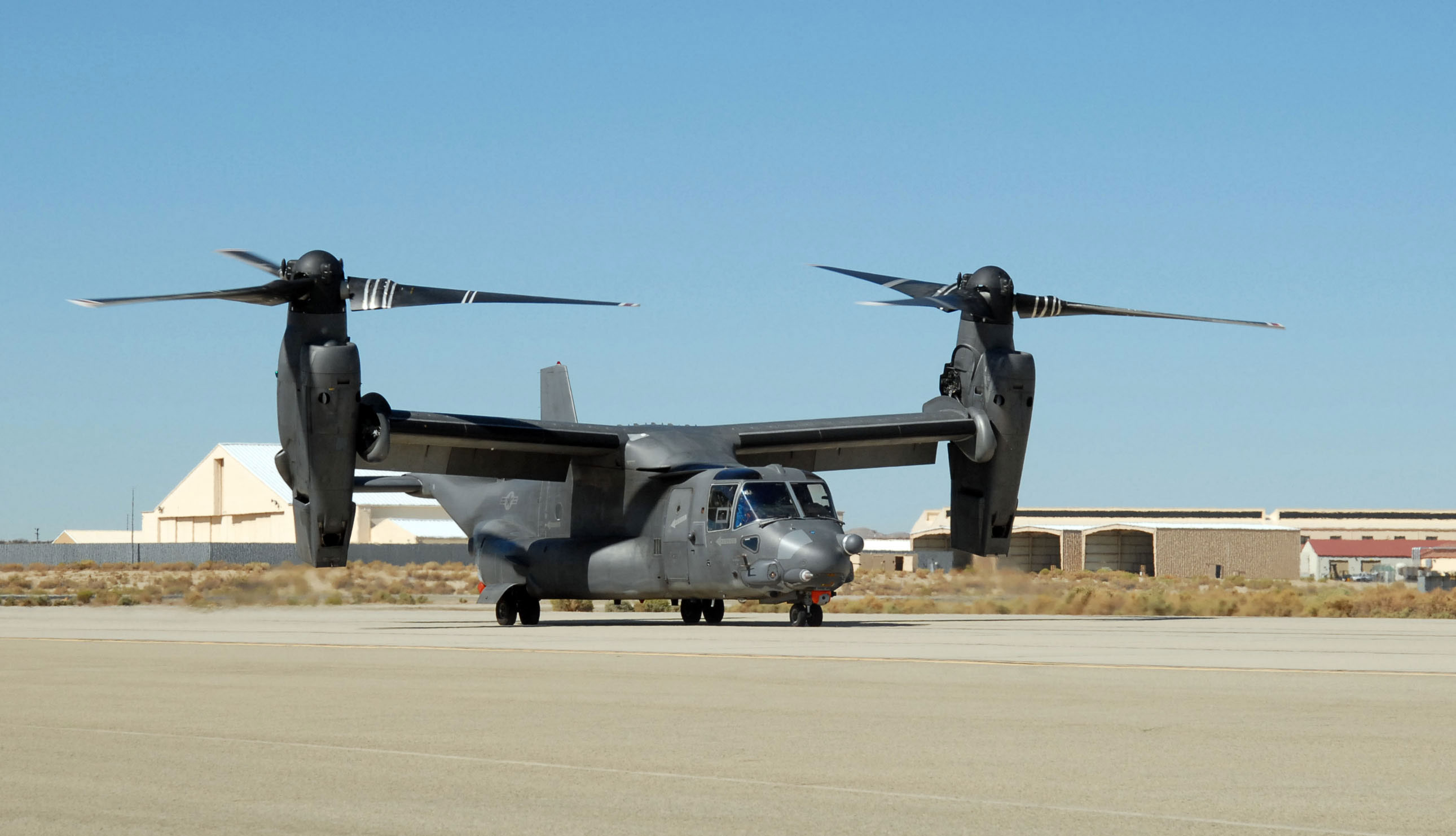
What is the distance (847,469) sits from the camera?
119 ft

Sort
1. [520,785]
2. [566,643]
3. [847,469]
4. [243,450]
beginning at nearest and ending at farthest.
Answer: [520,785]
[566,643]
[847,469]
[243,450]

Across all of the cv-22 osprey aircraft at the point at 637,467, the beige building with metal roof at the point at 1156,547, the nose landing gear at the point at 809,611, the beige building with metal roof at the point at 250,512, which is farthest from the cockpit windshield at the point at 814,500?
the beige building with metal roof at the point at 250,512

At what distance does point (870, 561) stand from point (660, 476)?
5490 centimetres

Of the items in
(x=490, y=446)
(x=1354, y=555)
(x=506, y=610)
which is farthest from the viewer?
(x=1354, y=555)

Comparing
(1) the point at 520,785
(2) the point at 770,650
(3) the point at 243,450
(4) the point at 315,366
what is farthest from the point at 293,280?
(3) the point at 243,450

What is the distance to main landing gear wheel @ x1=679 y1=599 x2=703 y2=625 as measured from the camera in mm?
30906

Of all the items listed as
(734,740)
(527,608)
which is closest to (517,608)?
(527,608)

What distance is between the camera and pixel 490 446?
30.3 meters

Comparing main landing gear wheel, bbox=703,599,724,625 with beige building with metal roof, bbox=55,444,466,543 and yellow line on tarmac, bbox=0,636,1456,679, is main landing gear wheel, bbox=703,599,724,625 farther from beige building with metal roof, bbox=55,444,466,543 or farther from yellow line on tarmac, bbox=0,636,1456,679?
beige building with metal roof, bbox=55,444,466,543

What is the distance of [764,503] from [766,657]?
29.6ft

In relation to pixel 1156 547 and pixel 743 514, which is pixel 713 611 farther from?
pixel 1156 547

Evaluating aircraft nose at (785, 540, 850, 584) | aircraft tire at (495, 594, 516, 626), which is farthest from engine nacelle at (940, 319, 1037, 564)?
aircraft tire at (495, 594, 516, 626)

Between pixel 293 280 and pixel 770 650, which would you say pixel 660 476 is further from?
pixel 770 650

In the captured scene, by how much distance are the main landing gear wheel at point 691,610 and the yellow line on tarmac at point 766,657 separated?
967 cm
